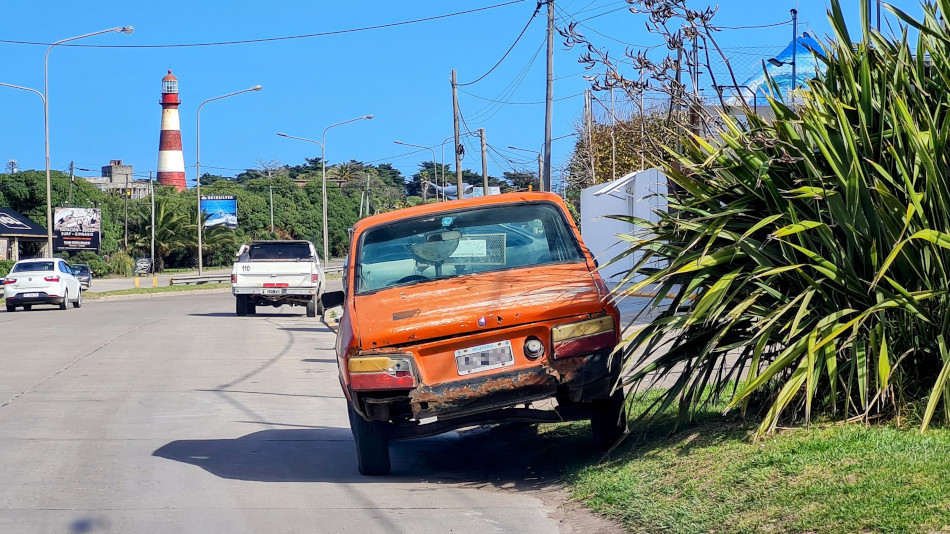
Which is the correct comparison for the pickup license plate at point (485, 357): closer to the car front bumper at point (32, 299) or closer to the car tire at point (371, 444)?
the car tire at point (371, 444)

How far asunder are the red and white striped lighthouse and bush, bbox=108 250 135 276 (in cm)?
4027

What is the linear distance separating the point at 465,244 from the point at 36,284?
26.4 meters

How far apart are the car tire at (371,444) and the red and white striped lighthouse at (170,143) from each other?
11172 cm

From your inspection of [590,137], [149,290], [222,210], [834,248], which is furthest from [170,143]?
[834,248]


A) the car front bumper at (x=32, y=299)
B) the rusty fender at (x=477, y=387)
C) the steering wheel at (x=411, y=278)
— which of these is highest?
the steering wheel at (x=411, y=278)

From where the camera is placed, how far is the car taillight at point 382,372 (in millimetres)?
6203

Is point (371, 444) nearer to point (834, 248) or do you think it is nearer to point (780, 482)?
point (780, 482)

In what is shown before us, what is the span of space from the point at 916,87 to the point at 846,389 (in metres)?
1.77

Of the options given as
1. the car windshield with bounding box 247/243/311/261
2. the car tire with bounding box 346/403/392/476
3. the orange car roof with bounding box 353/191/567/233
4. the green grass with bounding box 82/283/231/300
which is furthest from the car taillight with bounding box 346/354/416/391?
the green grass with bounding box 82/283/231/300

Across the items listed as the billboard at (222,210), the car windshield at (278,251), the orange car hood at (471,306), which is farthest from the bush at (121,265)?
the orange car hood at (471,306)

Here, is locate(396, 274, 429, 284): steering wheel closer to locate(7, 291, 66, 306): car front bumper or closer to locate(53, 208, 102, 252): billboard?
locate(7, 291, 66, 306): car front bumper

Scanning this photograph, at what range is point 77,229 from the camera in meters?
68.0

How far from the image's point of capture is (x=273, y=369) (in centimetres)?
1452

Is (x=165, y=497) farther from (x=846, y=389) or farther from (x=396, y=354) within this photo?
(x=846, y=389)
